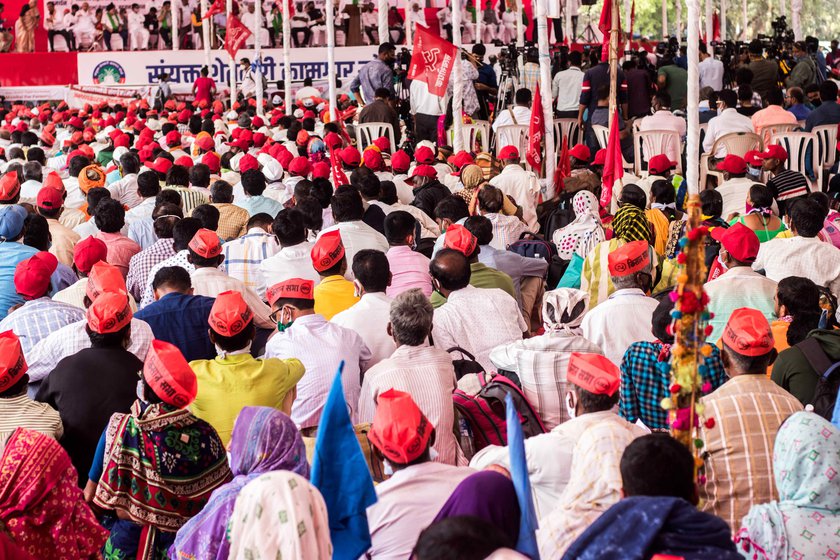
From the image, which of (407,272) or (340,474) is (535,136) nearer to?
(407,272)

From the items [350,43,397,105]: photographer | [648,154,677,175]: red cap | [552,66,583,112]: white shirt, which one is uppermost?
[350,43,397,105]: photographer

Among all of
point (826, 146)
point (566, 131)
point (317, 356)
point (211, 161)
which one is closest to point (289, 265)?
point (317, 356)

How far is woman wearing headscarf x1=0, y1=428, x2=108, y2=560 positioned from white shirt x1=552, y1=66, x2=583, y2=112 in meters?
10.7

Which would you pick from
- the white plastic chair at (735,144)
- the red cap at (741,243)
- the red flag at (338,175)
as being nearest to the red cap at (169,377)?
the red cap at (741,243)

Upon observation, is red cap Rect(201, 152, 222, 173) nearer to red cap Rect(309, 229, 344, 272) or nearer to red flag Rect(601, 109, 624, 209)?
red flag Rect(601, 109, 624, 209)

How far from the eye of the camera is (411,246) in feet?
23.0

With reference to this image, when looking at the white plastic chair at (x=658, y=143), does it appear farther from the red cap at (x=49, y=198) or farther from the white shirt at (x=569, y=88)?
the red cap at (x=49, y=198)

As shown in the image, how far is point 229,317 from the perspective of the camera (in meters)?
4.56

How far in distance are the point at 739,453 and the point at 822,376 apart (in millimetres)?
833

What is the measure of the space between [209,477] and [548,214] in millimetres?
5445

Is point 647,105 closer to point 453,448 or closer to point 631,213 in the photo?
Result: point 631,213

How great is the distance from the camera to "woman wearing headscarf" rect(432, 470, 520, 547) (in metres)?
2.95

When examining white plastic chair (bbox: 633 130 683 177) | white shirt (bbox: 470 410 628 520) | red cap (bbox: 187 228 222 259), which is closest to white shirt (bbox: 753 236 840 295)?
red cap (bbox: 187 228 222 259)

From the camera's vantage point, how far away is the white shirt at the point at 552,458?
367cm
